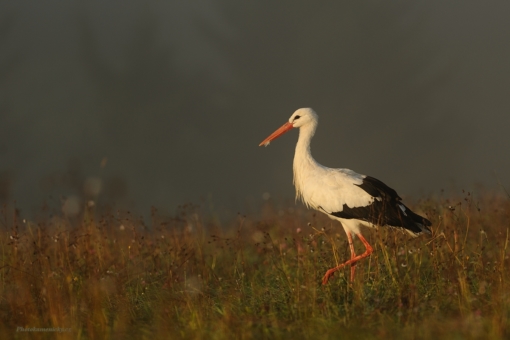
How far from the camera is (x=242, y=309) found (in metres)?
6.20

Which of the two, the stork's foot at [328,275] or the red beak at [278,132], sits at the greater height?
the red beak at [278,132]

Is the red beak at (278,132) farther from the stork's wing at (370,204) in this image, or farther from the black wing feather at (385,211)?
the black wing feather at (385,211)

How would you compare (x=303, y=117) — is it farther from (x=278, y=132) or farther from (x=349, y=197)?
Answer: (x=349, y=197)

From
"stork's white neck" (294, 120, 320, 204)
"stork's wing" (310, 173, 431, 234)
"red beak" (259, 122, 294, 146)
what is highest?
"red beak" (259, 122, 294, 146)

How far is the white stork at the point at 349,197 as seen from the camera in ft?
26.6

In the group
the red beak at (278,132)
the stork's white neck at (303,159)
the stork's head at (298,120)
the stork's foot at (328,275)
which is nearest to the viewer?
the stork's foot at (328,275)

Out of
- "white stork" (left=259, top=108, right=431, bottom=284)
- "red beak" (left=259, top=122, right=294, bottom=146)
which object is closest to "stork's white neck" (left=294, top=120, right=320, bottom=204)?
"white stork" (left=259, top=108, right=431, bottom=284)

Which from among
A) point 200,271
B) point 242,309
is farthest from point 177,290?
point 242,309

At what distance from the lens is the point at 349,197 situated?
8352 millimetres

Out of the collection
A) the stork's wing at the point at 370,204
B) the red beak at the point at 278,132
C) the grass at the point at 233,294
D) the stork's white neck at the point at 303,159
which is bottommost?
the grass at the point at 233,294

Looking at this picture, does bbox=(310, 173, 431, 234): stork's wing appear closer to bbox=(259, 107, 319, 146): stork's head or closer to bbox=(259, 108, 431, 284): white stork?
bbox=(259, 108, 431, 284): white stork

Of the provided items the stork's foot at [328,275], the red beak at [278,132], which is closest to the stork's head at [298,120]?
the red beak at [278,132]

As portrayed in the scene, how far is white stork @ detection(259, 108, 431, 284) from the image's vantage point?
26.6 ft

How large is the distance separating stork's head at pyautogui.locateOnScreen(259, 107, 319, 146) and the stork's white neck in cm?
5
